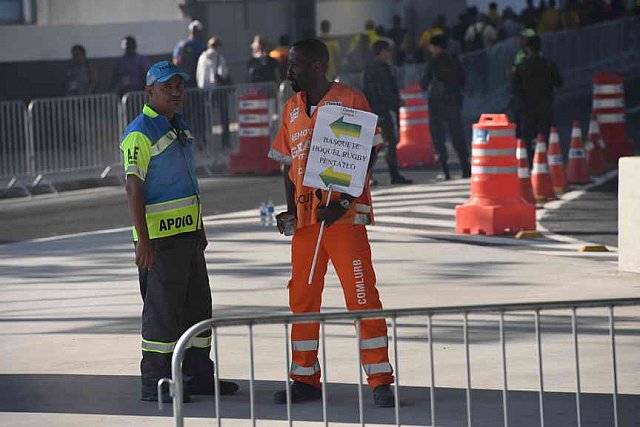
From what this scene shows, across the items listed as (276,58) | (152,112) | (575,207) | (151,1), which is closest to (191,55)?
(276,58)

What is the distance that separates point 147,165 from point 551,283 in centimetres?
458

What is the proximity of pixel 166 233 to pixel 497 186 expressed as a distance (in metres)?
6.99

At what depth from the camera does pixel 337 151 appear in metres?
8.45

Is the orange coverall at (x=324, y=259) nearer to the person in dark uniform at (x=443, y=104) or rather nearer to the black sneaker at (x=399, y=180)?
the black sneaker at (x=399, y=180)

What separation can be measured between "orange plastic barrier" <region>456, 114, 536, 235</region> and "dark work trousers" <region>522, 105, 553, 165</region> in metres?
5.20

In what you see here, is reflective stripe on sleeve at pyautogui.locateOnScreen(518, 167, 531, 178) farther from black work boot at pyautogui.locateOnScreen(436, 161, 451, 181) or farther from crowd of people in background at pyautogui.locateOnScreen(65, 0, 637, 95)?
crowd of people in background at pyautogui.locateOnScreen(65, 0, 637, 95)

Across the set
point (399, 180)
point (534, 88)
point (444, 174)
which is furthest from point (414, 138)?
point (534, 88)

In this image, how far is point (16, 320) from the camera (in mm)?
11242

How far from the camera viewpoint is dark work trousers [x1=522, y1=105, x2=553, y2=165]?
2038 centimetres

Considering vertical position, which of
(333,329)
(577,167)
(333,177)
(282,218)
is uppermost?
(333,177)

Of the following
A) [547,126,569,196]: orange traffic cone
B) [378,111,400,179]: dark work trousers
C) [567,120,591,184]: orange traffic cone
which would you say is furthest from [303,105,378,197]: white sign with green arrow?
[567,120,591,184]: orange traffic cone

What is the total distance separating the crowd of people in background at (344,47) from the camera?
80.0 ft

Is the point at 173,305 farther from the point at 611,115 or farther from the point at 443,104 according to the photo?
the point at 611,115

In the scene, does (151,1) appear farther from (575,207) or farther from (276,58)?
(575,207)
